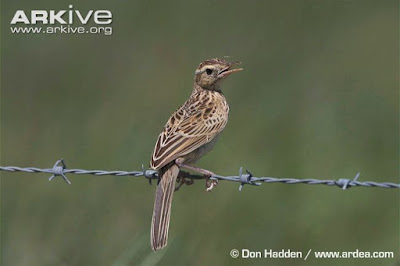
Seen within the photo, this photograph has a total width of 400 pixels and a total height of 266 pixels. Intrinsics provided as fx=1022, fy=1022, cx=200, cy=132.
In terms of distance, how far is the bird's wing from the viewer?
8.80 meters

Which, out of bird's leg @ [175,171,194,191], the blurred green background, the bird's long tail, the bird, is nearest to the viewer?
the bird's long tail

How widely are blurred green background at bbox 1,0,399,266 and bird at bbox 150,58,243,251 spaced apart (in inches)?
21.0

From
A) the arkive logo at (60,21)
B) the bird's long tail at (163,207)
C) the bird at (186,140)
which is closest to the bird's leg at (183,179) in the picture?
the bird at (186,140)

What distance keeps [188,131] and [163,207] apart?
78 cm

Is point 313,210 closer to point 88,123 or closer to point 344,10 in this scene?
point 88,123

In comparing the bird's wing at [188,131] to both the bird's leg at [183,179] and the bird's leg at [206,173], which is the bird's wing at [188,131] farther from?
the bird's leg at [183,179]

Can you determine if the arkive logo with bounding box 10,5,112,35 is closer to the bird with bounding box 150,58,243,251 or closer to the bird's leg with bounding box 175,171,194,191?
the bird with bounding box 150,58,243,251

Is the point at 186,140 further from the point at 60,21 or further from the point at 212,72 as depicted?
the point at 60,21

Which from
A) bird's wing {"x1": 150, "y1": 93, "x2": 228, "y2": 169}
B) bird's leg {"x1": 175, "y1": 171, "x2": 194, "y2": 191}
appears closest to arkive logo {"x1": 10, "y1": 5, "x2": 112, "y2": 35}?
bird's wing {"x1": 150, "y1": 93, "x2": 228, "y2": 169}

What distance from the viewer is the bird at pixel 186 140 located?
8.67 metres

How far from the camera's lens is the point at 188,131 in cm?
911

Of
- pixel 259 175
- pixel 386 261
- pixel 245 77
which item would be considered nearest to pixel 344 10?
pixel 245 77

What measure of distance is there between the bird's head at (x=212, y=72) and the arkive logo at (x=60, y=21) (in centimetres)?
503

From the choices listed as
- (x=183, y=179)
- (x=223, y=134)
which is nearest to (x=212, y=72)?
(x=183, y=179)
